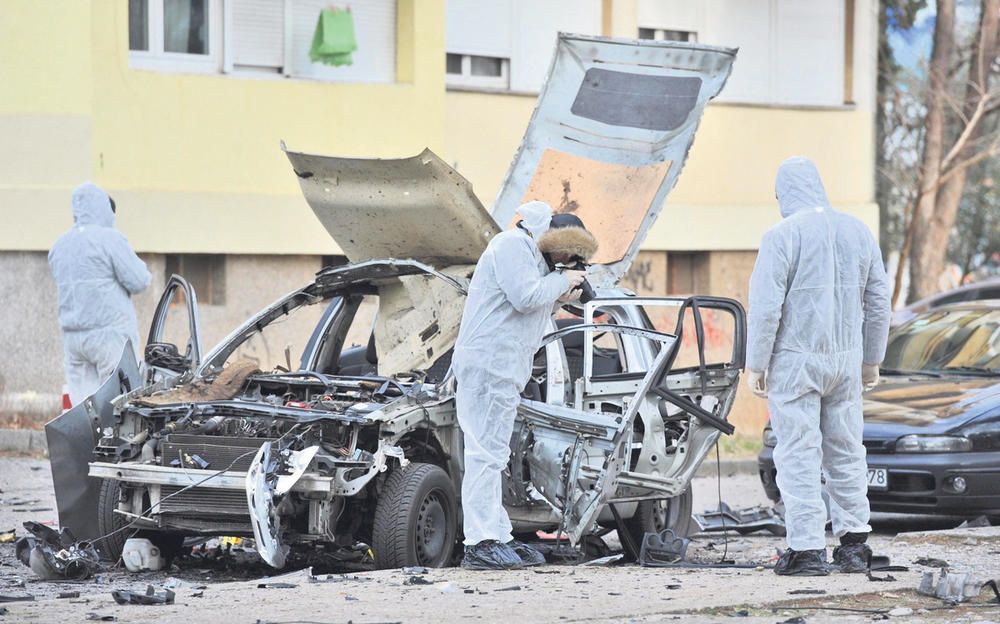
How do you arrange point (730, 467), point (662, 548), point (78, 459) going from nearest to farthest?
1. point (78, 459)
2. point (662, 548)
3. point (730, 467)

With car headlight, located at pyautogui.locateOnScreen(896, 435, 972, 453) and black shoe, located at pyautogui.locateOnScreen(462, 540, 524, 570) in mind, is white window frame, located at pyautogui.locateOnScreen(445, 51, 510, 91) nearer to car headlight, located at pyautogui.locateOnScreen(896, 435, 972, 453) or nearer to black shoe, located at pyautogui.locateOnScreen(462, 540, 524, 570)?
car headlight, located at pyautogui.locateOnScreen(896, 435, 972, 453)

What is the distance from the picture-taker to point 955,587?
712cm

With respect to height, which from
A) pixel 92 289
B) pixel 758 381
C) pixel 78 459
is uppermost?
pixel 92 289

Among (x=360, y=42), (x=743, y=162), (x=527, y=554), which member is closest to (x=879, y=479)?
(x=527, y=554)

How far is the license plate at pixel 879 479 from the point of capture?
34.0 feet

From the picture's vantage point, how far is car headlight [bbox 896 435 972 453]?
33.8ft

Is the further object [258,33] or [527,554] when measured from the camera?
[258,33]

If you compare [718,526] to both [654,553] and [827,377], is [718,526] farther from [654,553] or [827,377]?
[827,377]

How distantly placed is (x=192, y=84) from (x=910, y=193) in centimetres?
1468

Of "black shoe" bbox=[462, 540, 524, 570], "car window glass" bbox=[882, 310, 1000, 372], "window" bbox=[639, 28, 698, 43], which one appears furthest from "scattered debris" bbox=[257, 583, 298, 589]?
"window" bbox=[639, 28, 698, 43]

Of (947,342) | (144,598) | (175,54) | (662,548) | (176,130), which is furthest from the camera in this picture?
(175,54)

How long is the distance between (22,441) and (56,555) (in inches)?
235

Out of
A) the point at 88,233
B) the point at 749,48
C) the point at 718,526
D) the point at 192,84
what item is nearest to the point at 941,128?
the point at 749,48

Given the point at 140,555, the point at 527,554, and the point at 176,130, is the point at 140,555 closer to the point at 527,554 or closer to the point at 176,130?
the point at 527,554
